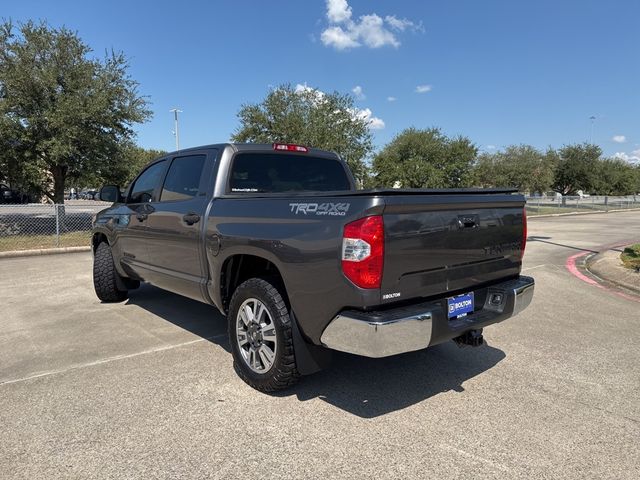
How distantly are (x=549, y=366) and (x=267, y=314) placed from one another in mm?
2638

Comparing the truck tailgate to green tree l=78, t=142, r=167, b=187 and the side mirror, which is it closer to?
the side mirror

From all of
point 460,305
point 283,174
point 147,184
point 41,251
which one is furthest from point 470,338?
point 41,251

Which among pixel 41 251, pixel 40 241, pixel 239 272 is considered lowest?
pixel 41 251

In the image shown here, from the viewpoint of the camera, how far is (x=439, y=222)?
3.23m

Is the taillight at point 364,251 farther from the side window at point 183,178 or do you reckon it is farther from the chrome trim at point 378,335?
the side window at point 183,178

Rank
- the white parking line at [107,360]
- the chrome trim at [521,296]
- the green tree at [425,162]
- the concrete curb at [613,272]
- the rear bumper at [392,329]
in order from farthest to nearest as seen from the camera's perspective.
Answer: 1. the green tree at [425,162]
2. the concrete curb at [613,272]
3. the white parking line at [107,360]
4. the chrome trim at [521,296]
5. the rear bumper at [392,329]

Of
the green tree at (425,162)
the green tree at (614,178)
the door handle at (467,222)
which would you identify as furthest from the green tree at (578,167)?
the door handle at (467,222)

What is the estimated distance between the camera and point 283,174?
471 centimetres

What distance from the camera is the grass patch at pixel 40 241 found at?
11.8 metres

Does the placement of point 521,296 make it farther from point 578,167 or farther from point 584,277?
point 578,167

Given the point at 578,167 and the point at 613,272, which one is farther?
the point at 578,167

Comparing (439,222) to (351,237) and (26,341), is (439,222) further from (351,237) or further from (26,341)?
(26,341)

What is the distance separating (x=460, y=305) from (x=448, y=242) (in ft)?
1.60

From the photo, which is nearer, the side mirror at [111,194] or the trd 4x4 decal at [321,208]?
the trd 4x4 decal at [321,208]
